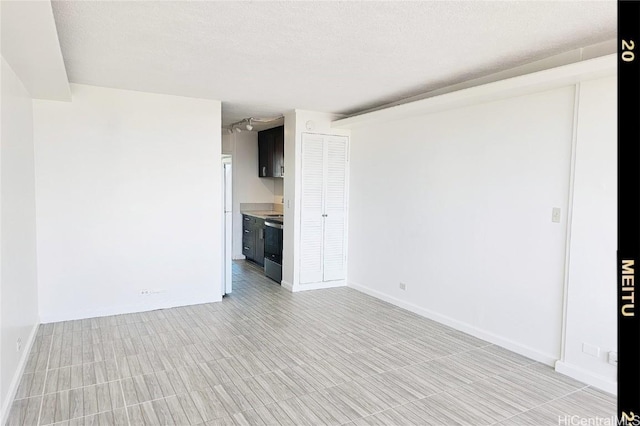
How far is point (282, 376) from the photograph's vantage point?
2857 mm

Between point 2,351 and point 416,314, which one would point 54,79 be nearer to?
point 2,351

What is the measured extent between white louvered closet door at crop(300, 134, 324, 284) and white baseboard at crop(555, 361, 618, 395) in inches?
125

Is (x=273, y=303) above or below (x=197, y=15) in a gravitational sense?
below

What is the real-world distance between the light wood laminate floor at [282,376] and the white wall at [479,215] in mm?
340

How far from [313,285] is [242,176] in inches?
123

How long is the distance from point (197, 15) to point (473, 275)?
3.29 m

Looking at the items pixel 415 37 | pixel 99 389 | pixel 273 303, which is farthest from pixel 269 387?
pixel 415 37

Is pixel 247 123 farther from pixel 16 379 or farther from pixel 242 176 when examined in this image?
pixel 16 379

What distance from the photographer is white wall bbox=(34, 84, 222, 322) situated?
3.85 meters

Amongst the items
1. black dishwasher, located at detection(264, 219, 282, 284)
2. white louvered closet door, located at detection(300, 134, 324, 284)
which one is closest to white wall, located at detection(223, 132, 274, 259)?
black dishwasher, located at detection(264, 219, 282, 284)

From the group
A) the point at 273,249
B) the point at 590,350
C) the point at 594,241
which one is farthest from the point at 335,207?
the point at 590,350

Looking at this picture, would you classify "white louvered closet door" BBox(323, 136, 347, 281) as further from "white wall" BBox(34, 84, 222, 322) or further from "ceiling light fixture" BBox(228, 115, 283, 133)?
"white wall" BBox(34, 84, 222, 322)

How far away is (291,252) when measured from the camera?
531 cm

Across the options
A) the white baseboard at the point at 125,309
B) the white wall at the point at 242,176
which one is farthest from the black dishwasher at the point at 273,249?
the white wall at the point at 242,176
